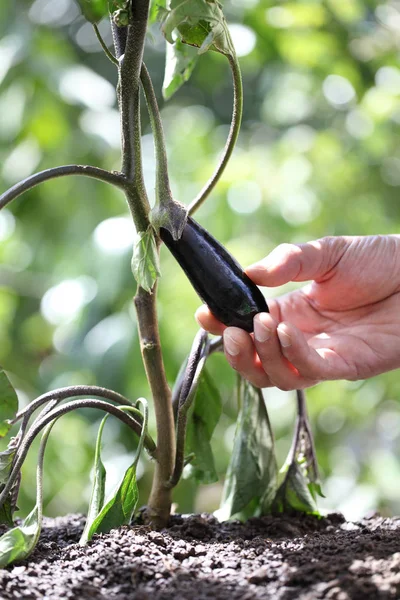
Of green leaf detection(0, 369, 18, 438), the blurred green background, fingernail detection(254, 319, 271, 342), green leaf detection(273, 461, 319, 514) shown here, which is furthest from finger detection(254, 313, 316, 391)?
the blurred green background

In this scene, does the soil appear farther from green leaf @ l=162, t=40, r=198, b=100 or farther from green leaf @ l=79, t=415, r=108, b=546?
green leaf @ l=162, t=40, r=198, b=100

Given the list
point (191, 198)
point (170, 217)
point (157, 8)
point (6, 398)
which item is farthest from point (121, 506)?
point (191, 198)

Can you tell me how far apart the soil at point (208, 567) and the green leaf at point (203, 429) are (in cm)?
9

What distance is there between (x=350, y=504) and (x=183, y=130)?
3.47 feet

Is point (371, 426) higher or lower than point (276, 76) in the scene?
lower

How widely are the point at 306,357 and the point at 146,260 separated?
20cm

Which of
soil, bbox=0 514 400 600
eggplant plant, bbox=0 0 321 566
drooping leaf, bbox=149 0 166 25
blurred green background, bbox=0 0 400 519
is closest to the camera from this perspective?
soil, bbox=0 514 400 600

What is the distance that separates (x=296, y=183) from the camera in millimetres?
1668

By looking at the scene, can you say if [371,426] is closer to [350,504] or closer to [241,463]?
[350,504]

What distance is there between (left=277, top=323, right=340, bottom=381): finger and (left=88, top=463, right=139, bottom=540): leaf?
185 mm

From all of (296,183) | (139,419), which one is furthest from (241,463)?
(296,183)

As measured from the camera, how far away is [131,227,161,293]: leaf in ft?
2.04

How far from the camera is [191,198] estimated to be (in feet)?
5.37

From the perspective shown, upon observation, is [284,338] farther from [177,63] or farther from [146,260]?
[177,63]
